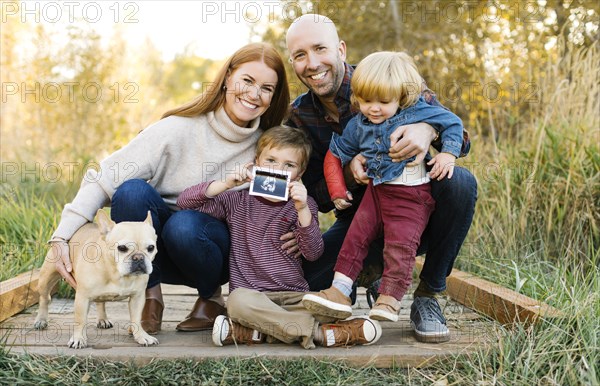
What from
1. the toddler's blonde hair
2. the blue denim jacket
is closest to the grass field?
the blue denim jacket

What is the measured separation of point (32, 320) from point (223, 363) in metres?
1.34

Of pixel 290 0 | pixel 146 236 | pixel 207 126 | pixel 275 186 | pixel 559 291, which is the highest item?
pixel 290 0

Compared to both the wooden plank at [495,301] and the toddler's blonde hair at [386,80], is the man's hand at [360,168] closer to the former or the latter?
the toddler's blonde hair at [386,80]

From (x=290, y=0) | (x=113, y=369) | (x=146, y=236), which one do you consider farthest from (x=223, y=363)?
(x=290, y=0)

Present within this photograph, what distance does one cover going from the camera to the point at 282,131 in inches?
121

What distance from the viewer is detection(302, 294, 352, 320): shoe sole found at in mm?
2596

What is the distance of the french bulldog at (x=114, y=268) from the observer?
2.61 meters

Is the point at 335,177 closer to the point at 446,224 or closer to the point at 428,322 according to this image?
the point at 446,224

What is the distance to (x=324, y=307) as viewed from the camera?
260 centimetres

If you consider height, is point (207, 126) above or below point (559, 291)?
above

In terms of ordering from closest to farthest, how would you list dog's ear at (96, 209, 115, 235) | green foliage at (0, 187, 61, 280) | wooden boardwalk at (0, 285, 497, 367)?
wooden boardwalk at (0, 285, 497, 367) → dog's ear at (96, 209, 115, 235) → green foliage at (0, 187, 61, 280)

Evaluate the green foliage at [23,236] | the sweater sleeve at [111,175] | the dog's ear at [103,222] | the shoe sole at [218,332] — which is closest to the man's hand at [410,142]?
the shoe sole at [218,332]

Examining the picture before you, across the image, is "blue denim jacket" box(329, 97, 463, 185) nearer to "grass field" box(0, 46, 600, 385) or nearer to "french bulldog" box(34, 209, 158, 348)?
"grass field" box(0, 46, 600, 385)

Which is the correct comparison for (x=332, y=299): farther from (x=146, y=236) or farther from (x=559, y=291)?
(x=559, y=291)
